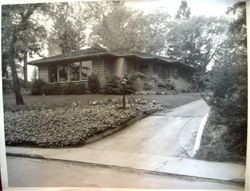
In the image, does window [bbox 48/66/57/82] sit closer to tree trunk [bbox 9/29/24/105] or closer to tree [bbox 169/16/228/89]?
tree trunk [bbox 9/29/24/105]

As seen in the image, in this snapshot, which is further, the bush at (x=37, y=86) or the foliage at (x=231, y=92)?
the bush at (x=37, y=86)

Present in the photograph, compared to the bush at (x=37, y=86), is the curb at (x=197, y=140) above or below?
below

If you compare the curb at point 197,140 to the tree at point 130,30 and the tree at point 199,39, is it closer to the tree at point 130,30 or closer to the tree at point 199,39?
the tree at point 199,39

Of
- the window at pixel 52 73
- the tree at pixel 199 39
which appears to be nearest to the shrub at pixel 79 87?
the window at pixel 52 73

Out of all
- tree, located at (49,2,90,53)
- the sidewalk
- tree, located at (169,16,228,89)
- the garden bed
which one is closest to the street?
the sidewalk

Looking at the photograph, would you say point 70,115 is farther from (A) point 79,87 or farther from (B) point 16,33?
(B) point 16,33

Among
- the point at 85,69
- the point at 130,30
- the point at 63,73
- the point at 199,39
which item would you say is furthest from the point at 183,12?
the point at 63,73

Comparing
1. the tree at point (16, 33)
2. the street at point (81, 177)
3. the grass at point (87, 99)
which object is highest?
the tree at point (16, 33)

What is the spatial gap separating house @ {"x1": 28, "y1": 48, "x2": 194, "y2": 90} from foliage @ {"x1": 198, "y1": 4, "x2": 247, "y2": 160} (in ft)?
0.59

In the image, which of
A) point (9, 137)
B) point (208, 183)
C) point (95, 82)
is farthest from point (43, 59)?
point (208, 183)

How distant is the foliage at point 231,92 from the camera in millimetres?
2172

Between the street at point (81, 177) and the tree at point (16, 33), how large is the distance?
1.39ft

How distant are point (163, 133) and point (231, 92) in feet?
1.58

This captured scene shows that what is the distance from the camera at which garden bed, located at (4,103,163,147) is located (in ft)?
7.52
